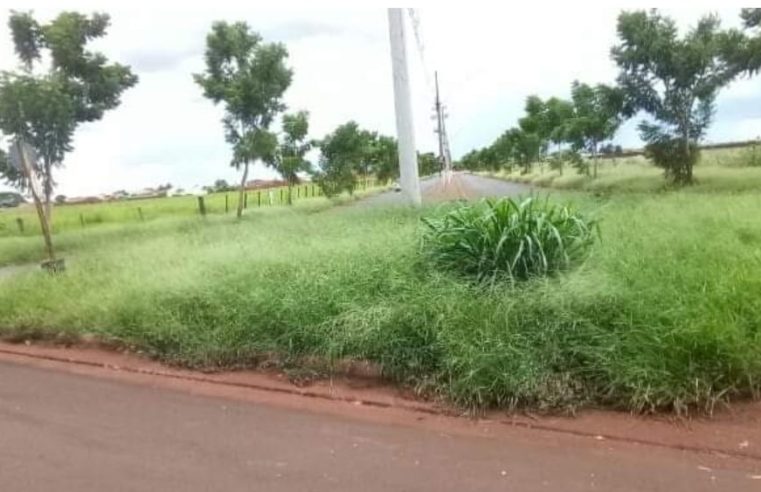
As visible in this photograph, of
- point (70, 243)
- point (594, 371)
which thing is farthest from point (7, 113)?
point (594, 371)

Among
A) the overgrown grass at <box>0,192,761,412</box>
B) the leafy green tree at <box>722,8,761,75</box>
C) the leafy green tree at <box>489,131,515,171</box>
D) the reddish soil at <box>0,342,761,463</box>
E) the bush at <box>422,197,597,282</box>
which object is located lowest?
the reddish soil at <box>0,342,761,463</box>

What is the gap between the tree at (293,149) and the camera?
32.0ft

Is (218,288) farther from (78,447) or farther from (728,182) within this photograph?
(728,182)

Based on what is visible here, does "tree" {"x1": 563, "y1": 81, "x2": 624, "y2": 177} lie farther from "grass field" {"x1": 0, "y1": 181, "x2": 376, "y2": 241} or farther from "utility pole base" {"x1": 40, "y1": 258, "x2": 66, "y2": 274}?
"utility pole base" {"x1": 40, "y1": 258, "x2": 66, "y2": 274}

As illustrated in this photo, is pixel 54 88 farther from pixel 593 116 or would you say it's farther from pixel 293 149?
pixel 593 116

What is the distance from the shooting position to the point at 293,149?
9.82 metres

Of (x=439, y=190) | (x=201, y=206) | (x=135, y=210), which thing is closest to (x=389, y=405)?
(x=439, y=190)

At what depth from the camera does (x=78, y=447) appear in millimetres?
3291

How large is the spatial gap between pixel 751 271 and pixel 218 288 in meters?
3.51

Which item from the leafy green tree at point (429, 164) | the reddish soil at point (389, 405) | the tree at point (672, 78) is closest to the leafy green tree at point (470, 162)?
the leafy green tree at point (429, 164)

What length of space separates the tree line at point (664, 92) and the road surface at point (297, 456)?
5793 millimetres

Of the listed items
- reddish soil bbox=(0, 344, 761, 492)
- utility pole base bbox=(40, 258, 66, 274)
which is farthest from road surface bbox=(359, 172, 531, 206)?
reddish soil bbox=(0, 344, 761, 492)

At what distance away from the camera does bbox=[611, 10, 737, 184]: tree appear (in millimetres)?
7695

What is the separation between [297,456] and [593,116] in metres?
6.38
